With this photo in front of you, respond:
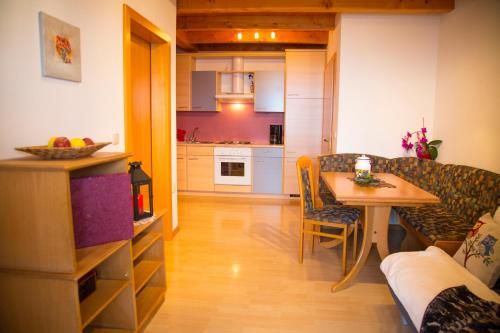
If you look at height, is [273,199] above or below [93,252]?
below

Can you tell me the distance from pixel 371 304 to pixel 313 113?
3368 mm

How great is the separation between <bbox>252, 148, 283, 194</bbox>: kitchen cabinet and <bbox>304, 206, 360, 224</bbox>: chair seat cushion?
2279 mm

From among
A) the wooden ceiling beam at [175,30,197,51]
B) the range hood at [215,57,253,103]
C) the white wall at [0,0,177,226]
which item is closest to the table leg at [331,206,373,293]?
the white wall at [0,0,177,226]

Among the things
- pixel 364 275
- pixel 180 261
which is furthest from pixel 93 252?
pixel 364 275

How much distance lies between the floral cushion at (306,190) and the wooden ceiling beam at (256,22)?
2392 millimetres

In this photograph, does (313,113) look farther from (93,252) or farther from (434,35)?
(93,252)

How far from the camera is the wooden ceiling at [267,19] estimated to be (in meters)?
3.64

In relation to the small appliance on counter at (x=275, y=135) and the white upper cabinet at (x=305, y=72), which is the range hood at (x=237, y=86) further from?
the white upper cabinet at (x=305, y=72)

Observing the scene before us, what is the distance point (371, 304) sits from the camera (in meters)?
2.40

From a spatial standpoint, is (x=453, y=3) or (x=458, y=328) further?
(x=453, y=3)

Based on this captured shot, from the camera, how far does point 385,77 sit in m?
3.96

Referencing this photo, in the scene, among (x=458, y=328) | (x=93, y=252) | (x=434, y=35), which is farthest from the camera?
(x=434, y=35)

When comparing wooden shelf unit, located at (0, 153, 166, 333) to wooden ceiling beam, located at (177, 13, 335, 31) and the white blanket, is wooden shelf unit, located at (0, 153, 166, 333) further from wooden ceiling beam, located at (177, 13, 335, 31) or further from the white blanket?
wooden ceiling beam, located at (177, 13, 335, 31)

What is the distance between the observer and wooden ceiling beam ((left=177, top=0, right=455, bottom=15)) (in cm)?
357
